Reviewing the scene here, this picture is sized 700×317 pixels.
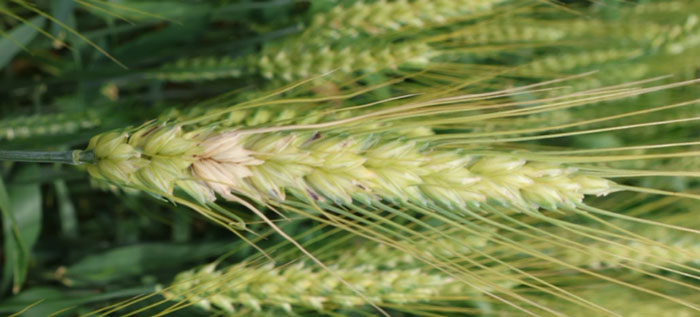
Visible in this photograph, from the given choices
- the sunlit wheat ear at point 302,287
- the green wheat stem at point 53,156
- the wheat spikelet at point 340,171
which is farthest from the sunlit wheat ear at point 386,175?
the sunlit wheat ear at point 302,287

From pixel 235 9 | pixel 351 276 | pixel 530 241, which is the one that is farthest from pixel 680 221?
pixel 235 9

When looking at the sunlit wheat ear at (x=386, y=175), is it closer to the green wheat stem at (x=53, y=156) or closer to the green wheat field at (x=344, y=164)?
the green wheat field at (x=344, y=164)

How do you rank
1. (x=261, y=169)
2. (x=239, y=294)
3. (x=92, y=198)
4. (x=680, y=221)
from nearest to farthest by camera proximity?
(x=261, y=169), (x=239, y=294), (x=680, y=221), (x=92, y=198)

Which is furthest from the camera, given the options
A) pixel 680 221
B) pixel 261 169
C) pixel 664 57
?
pixel 664 57

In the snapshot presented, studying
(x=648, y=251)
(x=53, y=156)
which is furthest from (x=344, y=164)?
(x=648, y=251)

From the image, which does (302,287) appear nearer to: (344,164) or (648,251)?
(344,164)

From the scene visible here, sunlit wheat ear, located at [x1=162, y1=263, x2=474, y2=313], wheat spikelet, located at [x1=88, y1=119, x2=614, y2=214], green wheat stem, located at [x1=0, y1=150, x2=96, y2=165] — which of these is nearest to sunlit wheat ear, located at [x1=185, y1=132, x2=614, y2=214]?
wheat spikelet, located at [x1=88, y1=119, x2=614, y2=214]

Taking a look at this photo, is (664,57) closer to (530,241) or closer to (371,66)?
(530,241)

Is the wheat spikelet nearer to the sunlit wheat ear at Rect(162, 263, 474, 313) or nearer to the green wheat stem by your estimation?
the green wheat stem
